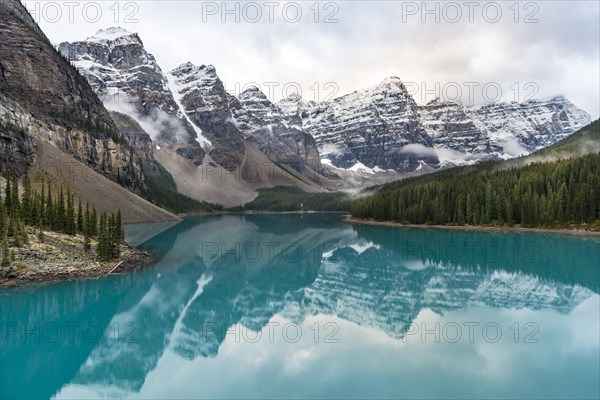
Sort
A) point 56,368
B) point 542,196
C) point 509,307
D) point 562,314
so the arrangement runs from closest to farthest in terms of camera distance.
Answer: point 56,368
point 562,314
point 509,307
point 542,196

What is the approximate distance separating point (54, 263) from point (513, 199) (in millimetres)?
87202

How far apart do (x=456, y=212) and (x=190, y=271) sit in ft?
237

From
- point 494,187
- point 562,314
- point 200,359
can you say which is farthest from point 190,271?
point 494,187

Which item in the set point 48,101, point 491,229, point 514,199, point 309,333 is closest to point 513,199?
point 514,199

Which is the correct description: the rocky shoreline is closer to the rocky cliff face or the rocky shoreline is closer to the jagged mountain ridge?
the jagged mountain ridge

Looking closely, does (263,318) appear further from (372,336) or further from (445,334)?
(445,334)

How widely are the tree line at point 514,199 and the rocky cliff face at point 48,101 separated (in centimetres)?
9105

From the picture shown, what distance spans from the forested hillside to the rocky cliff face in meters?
88.9

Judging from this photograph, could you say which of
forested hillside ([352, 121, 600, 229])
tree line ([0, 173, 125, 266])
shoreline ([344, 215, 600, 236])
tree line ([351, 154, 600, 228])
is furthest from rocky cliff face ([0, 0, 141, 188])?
tree line ([351, 154, 600, 228])

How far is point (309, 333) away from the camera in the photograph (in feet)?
80.2

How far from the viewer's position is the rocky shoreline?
33.2 meters

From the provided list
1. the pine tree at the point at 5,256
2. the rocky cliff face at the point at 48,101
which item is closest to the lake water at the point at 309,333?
the pine tree at the point at 5,256

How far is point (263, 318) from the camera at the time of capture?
28.5 metres

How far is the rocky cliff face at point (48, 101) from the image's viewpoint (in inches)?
4414
